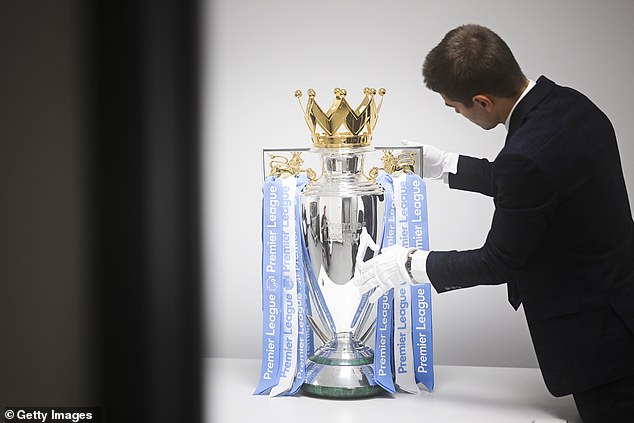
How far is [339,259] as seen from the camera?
4.73 feet

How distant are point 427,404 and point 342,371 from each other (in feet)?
0.56

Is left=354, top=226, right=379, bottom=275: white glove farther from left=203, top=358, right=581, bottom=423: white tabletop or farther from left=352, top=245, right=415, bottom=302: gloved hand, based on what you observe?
left=203, top=358, right=581, bottom=423: white tabletop

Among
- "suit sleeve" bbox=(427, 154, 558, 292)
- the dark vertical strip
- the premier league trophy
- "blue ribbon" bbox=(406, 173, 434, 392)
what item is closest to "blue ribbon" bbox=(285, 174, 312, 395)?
the premier league trophy

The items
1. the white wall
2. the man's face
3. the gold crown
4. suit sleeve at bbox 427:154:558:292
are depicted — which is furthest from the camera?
the white wall

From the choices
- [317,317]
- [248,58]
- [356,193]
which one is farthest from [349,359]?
[248,58]

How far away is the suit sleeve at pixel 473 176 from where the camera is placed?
1.50m

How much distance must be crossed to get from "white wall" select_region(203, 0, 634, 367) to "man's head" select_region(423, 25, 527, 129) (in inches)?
22.1

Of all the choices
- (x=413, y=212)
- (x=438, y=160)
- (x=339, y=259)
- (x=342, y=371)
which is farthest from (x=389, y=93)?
(x=342, y=371)

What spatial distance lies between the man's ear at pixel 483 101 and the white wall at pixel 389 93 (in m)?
0.56

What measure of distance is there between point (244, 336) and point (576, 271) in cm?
96

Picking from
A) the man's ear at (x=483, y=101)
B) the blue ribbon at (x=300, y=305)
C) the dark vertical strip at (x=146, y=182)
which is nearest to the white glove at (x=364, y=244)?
the blue ribbon at (x=300, y=305)

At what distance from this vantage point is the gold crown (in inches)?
56.3

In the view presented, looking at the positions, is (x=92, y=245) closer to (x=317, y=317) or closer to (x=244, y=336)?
(x=317, y=317)

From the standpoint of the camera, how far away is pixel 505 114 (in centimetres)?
125
